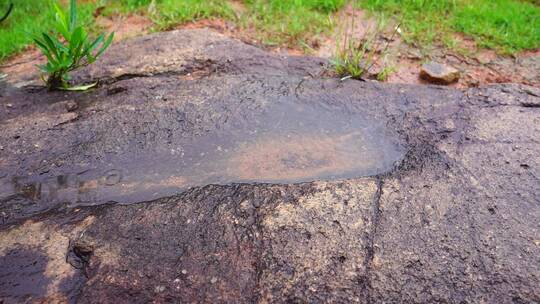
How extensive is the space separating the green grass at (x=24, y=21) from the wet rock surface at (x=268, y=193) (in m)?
0.95

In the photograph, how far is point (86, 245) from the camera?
2.13 m

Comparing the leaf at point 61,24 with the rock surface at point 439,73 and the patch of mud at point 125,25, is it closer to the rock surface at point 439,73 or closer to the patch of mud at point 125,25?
the patch of mud at point 125,25

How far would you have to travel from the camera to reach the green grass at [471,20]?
418 cm

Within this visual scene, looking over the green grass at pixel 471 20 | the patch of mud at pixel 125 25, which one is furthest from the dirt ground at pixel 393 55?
the green grass at pixel 471 20

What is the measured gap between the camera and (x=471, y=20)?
4.41 m

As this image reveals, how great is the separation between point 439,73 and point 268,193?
2113 mm

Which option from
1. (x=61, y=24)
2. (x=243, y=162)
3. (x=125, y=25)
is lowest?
(x=243, y=162)

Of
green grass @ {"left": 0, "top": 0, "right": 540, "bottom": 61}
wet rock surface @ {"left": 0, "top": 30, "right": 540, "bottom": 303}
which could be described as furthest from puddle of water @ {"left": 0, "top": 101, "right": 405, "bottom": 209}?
green grass @ {"left": 0, "top": 0, "right": 540, "bottom": 61}

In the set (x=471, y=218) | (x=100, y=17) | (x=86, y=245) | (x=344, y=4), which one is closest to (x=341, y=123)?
(x=471, y=218)

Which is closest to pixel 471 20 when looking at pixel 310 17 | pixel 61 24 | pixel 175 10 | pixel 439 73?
pixel 439 73

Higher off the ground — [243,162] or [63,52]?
[63,52]

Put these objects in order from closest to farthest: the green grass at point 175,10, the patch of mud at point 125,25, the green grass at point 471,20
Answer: the green grass at point 471,20 → the patch of mud at point 125,25 → the green grass at point 175,10

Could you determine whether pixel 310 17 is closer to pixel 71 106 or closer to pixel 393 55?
pixel 393 55

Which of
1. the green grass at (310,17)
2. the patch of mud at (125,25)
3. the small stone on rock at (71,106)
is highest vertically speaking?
the green grass at (310,17)
